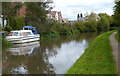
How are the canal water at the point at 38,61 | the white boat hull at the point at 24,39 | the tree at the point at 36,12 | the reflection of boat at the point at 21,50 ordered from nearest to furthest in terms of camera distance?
the canal water at the point at 38,61
the reflection of boat at the point at 21,50
the white boat hull at the point at 24,39
the tree at the point at 36,12

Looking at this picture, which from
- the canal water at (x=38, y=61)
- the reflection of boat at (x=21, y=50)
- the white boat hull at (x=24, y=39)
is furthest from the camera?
the white boat hull at (x=24, y=39)

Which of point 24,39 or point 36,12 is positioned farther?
point 36,12

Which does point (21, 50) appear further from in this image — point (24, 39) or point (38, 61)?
point (24, 39)

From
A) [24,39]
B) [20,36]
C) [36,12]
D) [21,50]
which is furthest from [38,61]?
[36,12]

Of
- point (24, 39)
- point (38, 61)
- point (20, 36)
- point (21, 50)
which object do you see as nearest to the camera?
point (38, 61)

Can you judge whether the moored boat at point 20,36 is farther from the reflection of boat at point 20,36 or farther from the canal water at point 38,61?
the canal water at point 38,61

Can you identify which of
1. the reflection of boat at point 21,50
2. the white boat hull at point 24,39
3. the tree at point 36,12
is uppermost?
the tree at point 36,12

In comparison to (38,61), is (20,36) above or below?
above

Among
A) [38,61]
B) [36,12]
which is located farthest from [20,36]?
[38,61]

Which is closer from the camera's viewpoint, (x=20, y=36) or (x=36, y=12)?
(x=20, y=36)

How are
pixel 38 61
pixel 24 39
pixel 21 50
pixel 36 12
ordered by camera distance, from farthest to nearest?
pixel 36 12, pixel 24 39, pixel 21 50, pixel 38 61

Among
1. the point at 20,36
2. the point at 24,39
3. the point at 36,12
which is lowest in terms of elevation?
the point at 24,39

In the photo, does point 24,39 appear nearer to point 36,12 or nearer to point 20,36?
point 20,36

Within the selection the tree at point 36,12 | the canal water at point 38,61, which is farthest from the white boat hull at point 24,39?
the tree at point 36,12
